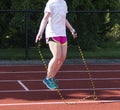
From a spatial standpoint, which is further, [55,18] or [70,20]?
[70,20]

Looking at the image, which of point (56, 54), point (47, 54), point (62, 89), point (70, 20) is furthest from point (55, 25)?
point (70, 20)

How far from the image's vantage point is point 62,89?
1064 cm

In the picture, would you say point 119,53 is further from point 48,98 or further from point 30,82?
point 48,98

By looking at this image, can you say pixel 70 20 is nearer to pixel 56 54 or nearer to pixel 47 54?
pixel 47 54

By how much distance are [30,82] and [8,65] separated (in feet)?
12.0

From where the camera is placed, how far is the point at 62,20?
9.75 metres

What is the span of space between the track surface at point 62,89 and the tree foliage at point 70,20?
13.5 ft

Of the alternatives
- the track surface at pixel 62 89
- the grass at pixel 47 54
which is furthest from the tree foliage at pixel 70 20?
the track surface at pixel 62 89

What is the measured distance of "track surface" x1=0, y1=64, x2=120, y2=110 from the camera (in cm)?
888

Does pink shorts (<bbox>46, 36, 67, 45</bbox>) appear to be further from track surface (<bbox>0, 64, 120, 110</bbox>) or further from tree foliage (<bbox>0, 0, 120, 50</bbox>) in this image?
tree foliage (<bbox>0, 0, 120, 50</bbox>)

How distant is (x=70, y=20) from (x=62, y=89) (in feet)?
27.1

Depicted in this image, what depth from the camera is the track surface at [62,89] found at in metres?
8.88

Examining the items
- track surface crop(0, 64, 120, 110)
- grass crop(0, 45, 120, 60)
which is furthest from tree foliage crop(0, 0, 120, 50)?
track surface crop(0, 64, 120, 110)

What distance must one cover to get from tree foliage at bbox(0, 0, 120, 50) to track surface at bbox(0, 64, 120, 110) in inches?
162
